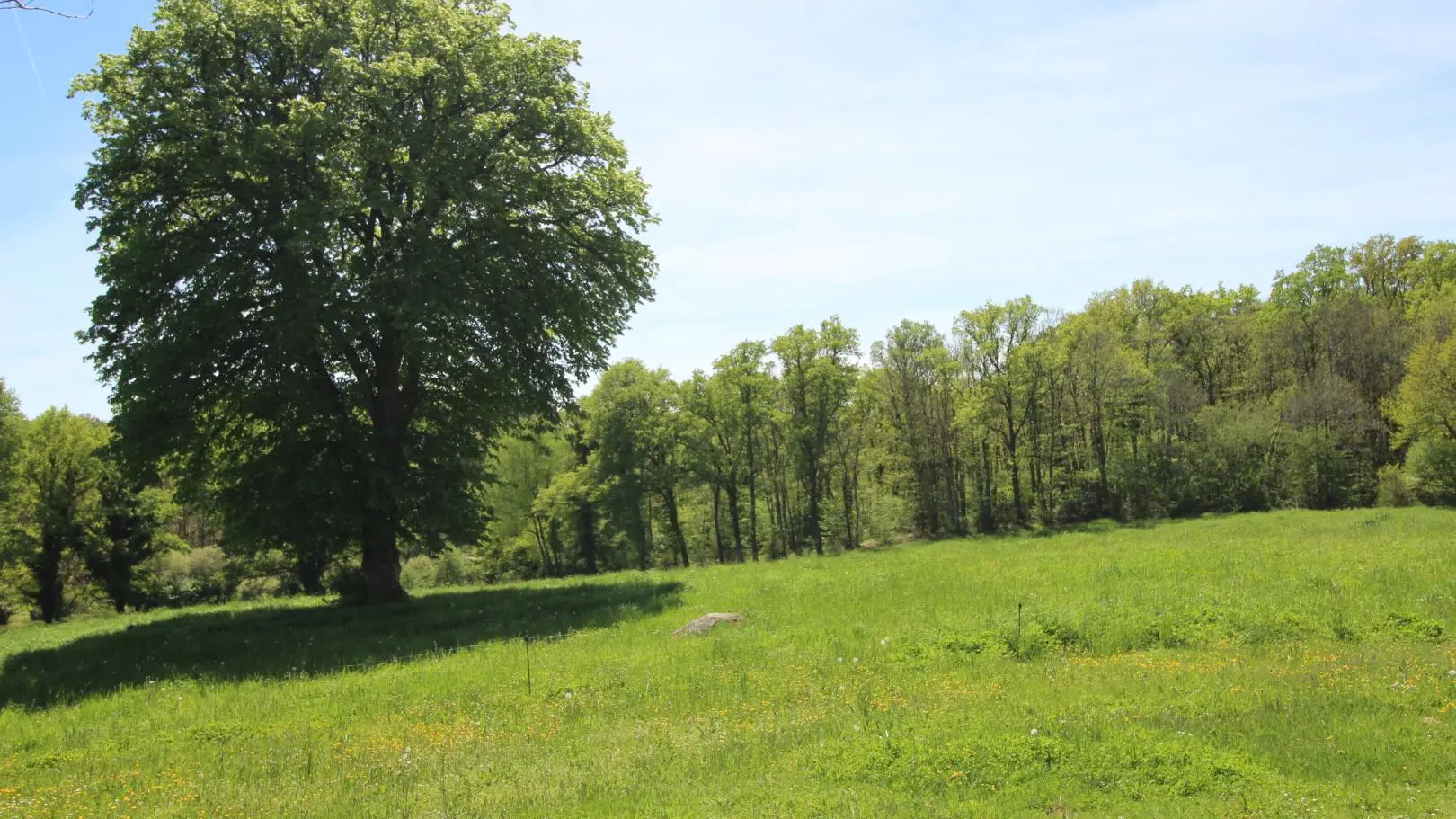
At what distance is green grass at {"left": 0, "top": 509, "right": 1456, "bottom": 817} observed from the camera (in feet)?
24.9

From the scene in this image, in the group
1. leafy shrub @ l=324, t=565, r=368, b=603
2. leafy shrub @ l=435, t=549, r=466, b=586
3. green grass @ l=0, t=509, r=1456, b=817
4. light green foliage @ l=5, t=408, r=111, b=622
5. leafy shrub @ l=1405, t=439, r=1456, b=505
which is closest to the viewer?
green grass @ l=0, t=509, r=1456, b=817

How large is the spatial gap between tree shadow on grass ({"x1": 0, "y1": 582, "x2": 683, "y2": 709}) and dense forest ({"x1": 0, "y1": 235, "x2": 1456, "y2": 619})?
76.7 ft

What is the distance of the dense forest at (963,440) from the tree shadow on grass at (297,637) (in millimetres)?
23379

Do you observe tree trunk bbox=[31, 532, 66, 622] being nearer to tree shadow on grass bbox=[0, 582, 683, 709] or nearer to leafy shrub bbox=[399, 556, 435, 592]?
leafy shrub bbox=[399, 556, 435, 592]

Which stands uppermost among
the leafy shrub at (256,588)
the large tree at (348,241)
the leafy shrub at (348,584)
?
the large tree at (348,241)

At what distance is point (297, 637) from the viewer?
61.4 ft

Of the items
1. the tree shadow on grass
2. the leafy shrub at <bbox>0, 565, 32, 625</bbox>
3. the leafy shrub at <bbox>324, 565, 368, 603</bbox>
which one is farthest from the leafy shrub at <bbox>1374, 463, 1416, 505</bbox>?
the leafy shrub at <bbox>0, 565, 32, 625</bbox>

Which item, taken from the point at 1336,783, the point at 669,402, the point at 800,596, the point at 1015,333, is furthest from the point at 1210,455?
the point at 1336,783

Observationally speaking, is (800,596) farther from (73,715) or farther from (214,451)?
(214,451)

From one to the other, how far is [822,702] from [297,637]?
14.0 meters

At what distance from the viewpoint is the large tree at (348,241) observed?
19.5m

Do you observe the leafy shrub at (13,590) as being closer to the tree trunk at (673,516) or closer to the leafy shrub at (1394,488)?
the tree trunk at (673,516)

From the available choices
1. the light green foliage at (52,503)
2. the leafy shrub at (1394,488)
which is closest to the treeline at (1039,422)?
the leafy shrub at (1394,488)

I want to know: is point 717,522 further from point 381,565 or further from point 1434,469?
point 1434,469
